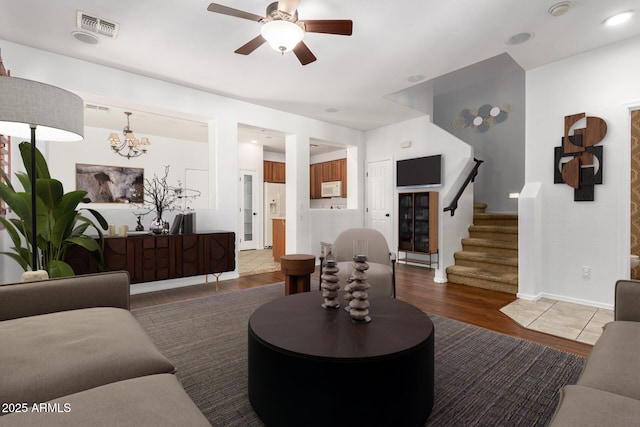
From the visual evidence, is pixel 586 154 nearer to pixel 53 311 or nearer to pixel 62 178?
pixel 53 311

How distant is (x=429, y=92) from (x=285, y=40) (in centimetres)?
396

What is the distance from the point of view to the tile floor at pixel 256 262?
5366 millimetres

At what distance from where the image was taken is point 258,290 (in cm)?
406

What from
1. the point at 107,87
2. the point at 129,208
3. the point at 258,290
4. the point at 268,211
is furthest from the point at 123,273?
the point at 268,211

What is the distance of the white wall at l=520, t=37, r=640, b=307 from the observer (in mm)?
3236

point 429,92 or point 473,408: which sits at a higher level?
point 429,92

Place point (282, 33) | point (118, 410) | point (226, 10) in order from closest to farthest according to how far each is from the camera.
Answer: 1. point (118, 410)
2. point (226, 10)
3. point (282, 33)

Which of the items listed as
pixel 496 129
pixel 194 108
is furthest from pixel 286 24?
pixel 496 129

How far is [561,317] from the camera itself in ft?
10.2

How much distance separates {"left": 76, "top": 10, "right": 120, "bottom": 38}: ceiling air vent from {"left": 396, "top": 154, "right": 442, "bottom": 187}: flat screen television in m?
4.82

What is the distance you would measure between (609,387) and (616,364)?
18 cm

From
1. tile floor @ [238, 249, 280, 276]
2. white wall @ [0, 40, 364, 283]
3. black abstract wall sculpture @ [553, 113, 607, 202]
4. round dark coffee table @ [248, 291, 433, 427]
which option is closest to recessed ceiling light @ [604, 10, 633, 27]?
black abstract wall sculpture @ [553, 113, 607, 202]

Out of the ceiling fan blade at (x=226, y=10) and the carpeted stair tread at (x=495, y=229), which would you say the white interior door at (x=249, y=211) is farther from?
the ceiling fan blade at (x=226, y=10)

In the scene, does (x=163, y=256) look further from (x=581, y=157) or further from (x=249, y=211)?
(x=581, y=157)
